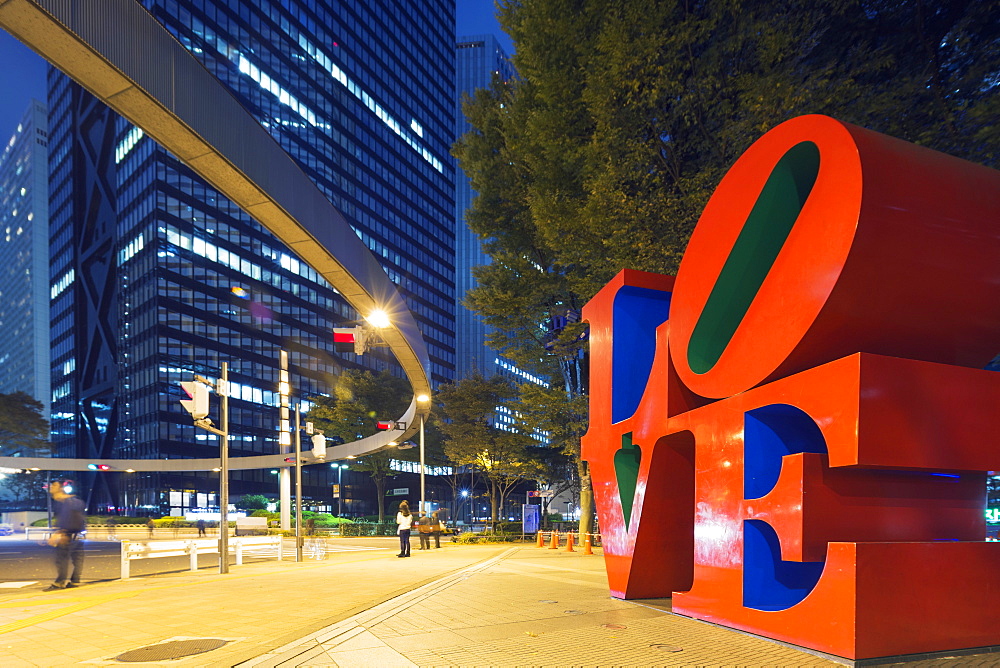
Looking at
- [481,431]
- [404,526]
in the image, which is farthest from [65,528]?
[481,431]

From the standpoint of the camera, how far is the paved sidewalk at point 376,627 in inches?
221

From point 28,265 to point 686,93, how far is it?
169m

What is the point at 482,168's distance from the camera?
845 inches

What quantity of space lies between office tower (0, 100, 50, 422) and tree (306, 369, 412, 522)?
121 m

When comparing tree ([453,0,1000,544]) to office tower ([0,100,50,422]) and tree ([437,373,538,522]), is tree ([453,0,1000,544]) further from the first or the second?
office tower ([0,100,50,422])

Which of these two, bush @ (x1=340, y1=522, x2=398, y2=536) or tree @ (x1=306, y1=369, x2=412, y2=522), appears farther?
tree @ (x1=306, y1=369, x2=412, y2=522)

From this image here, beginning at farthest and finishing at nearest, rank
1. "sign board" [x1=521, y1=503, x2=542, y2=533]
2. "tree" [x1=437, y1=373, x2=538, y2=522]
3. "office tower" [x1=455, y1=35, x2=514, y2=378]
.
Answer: "office tower" [x1=455, y1=35, x2=514, y2=378] < "tree" [x1=437, y1=373, x2=538, y2=522] < "sign board" [x1=521, y1=503, x2=542, y2=533]

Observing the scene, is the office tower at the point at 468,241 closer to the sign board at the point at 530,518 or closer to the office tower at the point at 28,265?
the sign board at the point at 530,518

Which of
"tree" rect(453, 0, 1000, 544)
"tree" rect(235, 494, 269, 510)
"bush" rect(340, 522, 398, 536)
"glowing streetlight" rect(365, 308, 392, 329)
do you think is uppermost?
"tree" rect(453, 0, 1000, 544)

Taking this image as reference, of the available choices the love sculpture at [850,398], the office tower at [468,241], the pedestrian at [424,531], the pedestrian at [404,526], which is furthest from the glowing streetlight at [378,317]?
the office tower at [468,241]

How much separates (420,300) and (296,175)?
83.6 meters

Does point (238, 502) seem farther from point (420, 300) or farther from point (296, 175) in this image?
point (296, 175)

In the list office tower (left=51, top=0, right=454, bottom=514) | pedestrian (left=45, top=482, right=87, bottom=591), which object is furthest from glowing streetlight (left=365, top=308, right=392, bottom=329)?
office tower (left=51, top=0, right=454, bottom=514)

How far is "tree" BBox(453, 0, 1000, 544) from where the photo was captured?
1003cm
